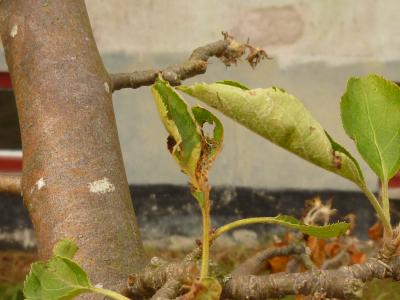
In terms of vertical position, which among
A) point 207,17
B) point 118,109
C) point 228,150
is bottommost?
point 228,150

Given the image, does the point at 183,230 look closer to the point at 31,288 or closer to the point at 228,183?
the point at 228,183

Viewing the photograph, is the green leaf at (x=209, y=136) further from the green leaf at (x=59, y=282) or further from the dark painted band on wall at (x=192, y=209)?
the dark painted band on wall at (x=192, y=209)

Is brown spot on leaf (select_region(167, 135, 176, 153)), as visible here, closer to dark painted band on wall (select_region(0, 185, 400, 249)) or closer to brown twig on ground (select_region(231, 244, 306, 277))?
brown twig on ground (select_region(231, 244, 306, 277))

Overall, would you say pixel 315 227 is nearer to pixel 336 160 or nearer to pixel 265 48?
pixel 336 160

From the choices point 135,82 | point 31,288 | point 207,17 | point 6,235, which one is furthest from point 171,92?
point 6,235

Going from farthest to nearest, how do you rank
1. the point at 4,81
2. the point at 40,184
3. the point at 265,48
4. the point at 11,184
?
the point at 4,81
the point at 265,48
the point at 11,184
the point at 40,184

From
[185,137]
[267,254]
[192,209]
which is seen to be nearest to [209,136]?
[185,137]
